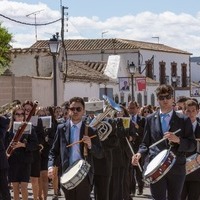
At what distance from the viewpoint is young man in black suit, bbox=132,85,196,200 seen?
8.92 m

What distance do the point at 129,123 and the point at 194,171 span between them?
3166mm

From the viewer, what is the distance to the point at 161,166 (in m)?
8.61

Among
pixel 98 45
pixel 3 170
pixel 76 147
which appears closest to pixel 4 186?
pixel 3 170

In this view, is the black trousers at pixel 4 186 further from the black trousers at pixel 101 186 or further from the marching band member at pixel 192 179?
the marching band member at pixel 192 179

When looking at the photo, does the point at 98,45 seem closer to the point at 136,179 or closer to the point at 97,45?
the point at 97,45

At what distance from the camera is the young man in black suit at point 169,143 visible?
892 cm

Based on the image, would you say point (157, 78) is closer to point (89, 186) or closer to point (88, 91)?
point (88, 91)

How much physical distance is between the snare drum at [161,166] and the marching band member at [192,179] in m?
1.34

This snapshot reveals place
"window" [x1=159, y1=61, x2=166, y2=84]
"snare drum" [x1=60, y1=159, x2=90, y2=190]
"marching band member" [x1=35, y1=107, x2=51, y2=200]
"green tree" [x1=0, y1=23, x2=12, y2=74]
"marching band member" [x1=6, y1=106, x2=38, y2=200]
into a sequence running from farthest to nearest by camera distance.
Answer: "window" [x1=159, y1=61, x2=166, y2=84] < "green tree" [x1=0, y1=23, x2=12, y2=74] < "marching band member" [x1=35, y1=107, x2=51, y2=200] < "marching band member" [x1=6, y1=106, x2=38, y2=200] < "snare drum" [x1=60, y1=159, x2=90, y2=190]

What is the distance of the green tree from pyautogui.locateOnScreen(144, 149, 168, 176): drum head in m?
25.1

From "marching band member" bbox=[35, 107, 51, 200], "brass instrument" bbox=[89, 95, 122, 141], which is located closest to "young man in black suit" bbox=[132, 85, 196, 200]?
"brass instrument" bbox=[89, 95, 122, 141]

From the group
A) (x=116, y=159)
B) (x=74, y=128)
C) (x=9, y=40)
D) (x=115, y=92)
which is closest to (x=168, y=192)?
(x=74, y=128)

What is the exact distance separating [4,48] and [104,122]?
1031 inches

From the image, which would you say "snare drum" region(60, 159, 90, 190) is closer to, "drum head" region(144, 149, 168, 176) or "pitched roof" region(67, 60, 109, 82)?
"drum head" region(144, 149, 168, 176)
